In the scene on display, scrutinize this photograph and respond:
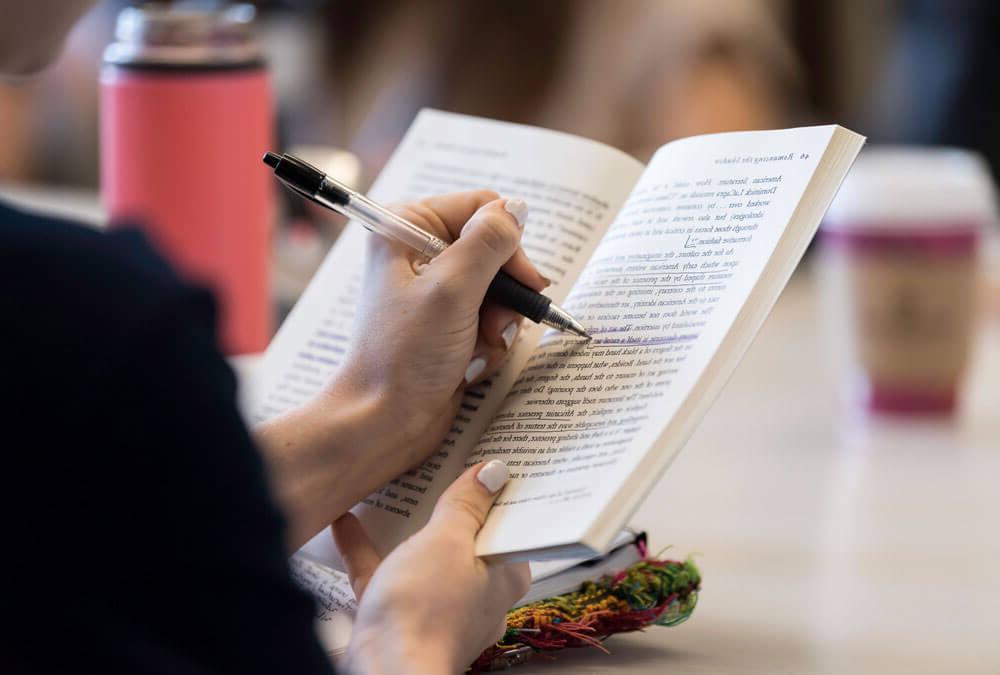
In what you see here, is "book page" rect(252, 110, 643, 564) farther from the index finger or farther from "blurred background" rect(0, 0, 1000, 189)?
"blurred background" rect(0, 0, 1000, 189)

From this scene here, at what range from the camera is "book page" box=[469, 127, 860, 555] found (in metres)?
0.48

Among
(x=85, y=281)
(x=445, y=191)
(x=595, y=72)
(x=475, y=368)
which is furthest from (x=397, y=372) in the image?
(x=595, y=72)

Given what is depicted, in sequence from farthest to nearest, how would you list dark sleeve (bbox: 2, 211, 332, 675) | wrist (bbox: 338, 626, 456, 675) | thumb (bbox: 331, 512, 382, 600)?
thumb (bbox: 331, 512, 382, 600)
wrist (bbox: 338, 626, 456, 675)
dark sleeve (bbox: 2, 211, 332, 675)

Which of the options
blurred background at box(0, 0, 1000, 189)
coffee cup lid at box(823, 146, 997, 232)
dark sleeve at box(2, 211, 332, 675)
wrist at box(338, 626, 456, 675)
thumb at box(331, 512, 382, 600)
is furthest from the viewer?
blurred background at box(0, 0, 1000, 189)

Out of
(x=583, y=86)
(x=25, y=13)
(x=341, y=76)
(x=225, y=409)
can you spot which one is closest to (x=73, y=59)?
(x=341, y=76)

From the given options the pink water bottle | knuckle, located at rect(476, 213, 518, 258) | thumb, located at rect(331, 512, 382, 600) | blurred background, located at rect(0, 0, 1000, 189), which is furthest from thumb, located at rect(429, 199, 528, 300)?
blurred background, located at rect(0, 0, 1000, 189)

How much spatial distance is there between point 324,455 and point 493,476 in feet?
0.28

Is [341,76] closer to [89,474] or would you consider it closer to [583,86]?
[583,86]

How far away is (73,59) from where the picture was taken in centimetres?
229

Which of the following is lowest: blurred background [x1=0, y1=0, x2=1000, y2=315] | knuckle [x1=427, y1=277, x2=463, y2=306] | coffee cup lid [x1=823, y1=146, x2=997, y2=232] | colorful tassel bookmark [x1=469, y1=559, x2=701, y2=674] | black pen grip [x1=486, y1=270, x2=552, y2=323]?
colorful tassel bookmark [x1=469, y1=559, x2=701, y2=674]

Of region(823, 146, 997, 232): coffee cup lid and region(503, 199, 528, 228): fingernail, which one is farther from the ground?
region(823, 146, 997, 232): coffee cup lid

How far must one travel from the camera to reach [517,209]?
58cm

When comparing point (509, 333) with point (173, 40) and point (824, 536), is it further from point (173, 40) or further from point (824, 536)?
point (173, 40)

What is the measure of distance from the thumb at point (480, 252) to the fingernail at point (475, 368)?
38 mm
